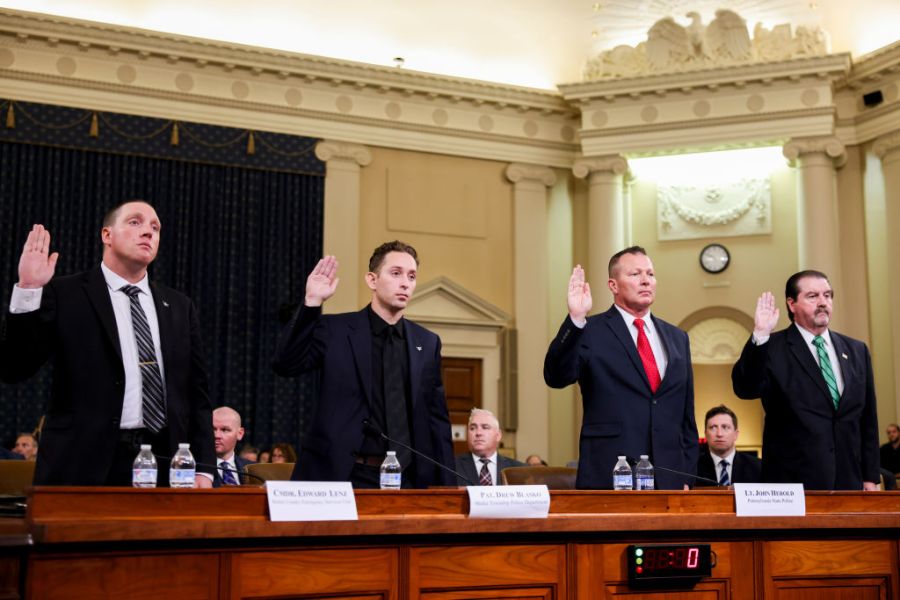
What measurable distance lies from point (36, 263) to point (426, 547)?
4.13 ft

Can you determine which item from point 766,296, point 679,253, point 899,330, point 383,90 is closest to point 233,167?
point 383,90

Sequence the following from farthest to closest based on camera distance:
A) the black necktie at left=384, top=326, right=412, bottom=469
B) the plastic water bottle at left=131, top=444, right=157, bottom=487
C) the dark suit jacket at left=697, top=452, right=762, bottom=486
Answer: the dark suit jacket at left=697, top=452, right=762, bottom=486 < the black necktie at left=384, top=326, right=412, bottom=469 < the plastic water bottle at left=131, top=444, right=157, bottom=487

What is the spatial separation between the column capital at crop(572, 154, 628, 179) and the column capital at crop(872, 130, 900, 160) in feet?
9.27

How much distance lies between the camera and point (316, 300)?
3.27m

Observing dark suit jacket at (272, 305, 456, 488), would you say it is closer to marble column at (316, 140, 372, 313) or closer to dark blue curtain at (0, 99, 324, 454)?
dark blue curtain at (0, 99, 324, 454)

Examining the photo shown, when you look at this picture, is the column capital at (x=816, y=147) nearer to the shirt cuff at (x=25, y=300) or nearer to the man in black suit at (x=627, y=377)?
the man in black suit at (x=627, y=377)

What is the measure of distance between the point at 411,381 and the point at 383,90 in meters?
9.28

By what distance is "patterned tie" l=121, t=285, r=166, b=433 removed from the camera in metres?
3.06

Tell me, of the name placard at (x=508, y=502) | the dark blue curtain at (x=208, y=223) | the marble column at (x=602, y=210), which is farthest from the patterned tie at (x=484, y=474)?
the marble column at (x=602, y=210)

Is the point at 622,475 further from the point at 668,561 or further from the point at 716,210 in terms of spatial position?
the point at 716,210

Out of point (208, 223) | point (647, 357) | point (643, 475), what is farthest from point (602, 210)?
point (643, 475)

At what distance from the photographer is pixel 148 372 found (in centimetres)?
307

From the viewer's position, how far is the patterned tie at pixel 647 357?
12.4 ft

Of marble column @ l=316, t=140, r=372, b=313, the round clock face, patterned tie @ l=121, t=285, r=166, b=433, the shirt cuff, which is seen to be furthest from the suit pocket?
the round clock face
